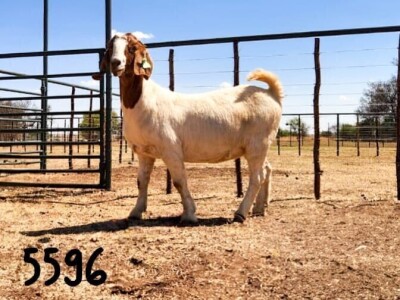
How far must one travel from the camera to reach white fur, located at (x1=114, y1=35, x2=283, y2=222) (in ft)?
18.7

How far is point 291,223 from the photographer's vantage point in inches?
226

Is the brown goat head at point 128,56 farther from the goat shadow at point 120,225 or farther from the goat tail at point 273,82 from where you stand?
the goat shadow at point 120,225

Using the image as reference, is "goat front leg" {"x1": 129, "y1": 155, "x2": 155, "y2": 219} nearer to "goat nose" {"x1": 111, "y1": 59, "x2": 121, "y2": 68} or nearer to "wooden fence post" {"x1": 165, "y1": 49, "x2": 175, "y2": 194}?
"goat nose" {"x1": 111, "y1": 59, "x2": 121, "y2": 68}

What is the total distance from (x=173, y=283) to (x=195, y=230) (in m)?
1.78

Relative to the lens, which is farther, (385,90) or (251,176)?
(385,90)

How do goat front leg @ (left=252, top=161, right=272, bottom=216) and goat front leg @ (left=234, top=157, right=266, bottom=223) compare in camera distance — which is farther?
goat front leg @ (left=252, top=161, right=272, bottom=216)

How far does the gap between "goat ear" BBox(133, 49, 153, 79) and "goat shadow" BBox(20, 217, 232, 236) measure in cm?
177

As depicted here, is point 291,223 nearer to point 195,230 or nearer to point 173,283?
point 195,230

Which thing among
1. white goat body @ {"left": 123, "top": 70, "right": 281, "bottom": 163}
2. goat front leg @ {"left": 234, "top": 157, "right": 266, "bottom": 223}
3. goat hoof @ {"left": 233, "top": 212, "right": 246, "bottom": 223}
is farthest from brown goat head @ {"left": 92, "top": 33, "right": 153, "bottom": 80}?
goat hoof @ {"left": 233, "top": 212, "right": 246, "bottom": 223}

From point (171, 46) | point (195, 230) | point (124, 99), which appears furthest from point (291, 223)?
point (171, 46)

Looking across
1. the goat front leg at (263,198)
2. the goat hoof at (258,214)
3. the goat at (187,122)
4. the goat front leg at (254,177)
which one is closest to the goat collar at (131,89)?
the goat at (187,122)

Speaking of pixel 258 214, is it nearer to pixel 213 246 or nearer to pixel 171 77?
pixel 213 246

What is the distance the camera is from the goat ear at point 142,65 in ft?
18.3

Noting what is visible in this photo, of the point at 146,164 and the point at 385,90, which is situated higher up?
the point at 385,90
